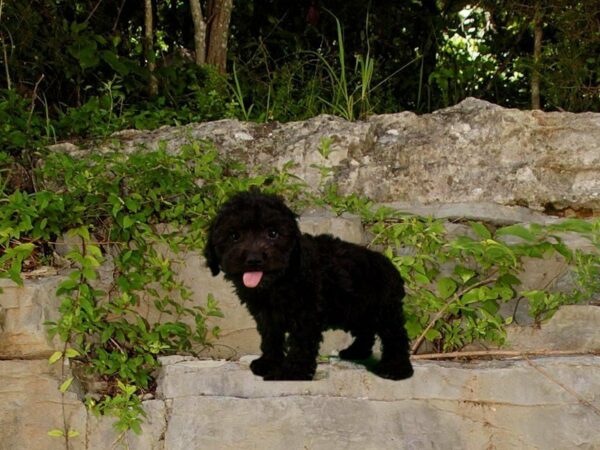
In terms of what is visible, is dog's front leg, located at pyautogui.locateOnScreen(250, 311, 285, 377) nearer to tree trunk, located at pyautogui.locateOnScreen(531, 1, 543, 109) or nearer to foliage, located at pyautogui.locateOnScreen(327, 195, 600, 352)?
foliage, located at pyautogui.locateOnScreen(327, 195, 600, 352)

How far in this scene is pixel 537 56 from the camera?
7.91 m

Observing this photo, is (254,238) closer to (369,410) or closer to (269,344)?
(269,344)

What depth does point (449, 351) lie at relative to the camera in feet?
17.3

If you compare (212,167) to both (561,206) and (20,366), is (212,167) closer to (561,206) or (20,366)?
(20,366)

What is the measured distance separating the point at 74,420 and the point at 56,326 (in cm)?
56

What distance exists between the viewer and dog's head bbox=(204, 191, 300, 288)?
3525 millimetres

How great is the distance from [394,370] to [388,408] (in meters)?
0.34

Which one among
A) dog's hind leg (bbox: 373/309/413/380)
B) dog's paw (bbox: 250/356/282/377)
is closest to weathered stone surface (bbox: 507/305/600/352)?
dog's hind leg (bbox: 373/309/413/380)

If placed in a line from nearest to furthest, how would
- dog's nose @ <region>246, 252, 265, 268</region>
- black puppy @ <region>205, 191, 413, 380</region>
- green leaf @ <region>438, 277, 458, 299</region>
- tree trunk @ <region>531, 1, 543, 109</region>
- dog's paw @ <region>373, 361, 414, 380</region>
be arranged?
dog's nose @ <region>246, 252, 265, 268</region>, black puppy @ <region>205, 191, 413, 380</region>, dog's paw @ <region>373, 361, 414, 380</region>, green leaf @ <region>438, 277, 458, 299</region>, tree trunk @ <region>531, 1, 543, 109</region>

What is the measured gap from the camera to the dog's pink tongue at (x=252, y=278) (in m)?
3.55

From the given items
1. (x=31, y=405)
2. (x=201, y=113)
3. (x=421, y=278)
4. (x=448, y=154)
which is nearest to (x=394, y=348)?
(x=421, y=278)

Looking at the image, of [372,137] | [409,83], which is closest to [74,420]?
[372,137]

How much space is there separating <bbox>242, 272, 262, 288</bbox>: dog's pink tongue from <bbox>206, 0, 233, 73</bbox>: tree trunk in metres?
5.01

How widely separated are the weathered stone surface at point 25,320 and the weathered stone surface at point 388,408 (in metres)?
0.86
